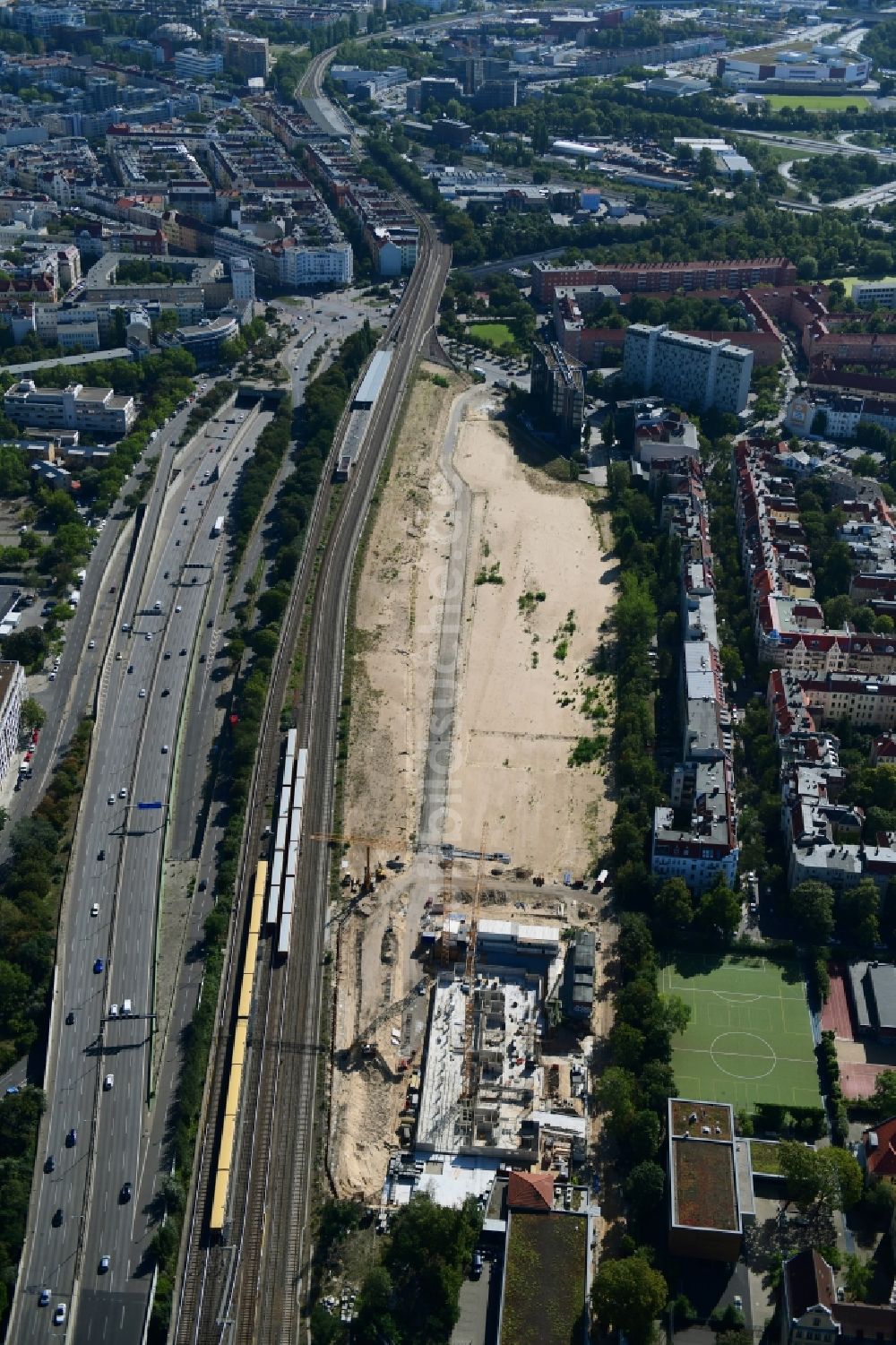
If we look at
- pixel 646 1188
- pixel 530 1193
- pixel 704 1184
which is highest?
pixel 704 1184

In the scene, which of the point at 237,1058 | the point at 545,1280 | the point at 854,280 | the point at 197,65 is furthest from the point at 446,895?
the point at 197,65

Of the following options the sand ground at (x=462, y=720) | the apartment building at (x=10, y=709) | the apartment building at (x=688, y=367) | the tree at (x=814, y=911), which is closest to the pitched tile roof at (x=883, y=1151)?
the tree at (x=814, y=911)

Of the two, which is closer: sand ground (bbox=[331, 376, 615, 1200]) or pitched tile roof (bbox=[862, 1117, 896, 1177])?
pitched tile roof (bbox=[862, 1117, 896, 1177])

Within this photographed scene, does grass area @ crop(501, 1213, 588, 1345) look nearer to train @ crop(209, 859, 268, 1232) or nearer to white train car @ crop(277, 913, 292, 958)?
train @ crop(209, 859, 268, 1232)

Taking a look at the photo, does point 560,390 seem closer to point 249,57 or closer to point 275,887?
point 275,887

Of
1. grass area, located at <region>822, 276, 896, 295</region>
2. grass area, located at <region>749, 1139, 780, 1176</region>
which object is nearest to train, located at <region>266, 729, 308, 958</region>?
grass area, located at <region>749, 1139, 780, 1176</region>

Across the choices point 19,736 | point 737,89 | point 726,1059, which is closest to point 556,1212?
point 726,1059

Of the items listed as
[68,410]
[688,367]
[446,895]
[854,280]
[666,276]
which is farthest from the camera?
[854,280]
